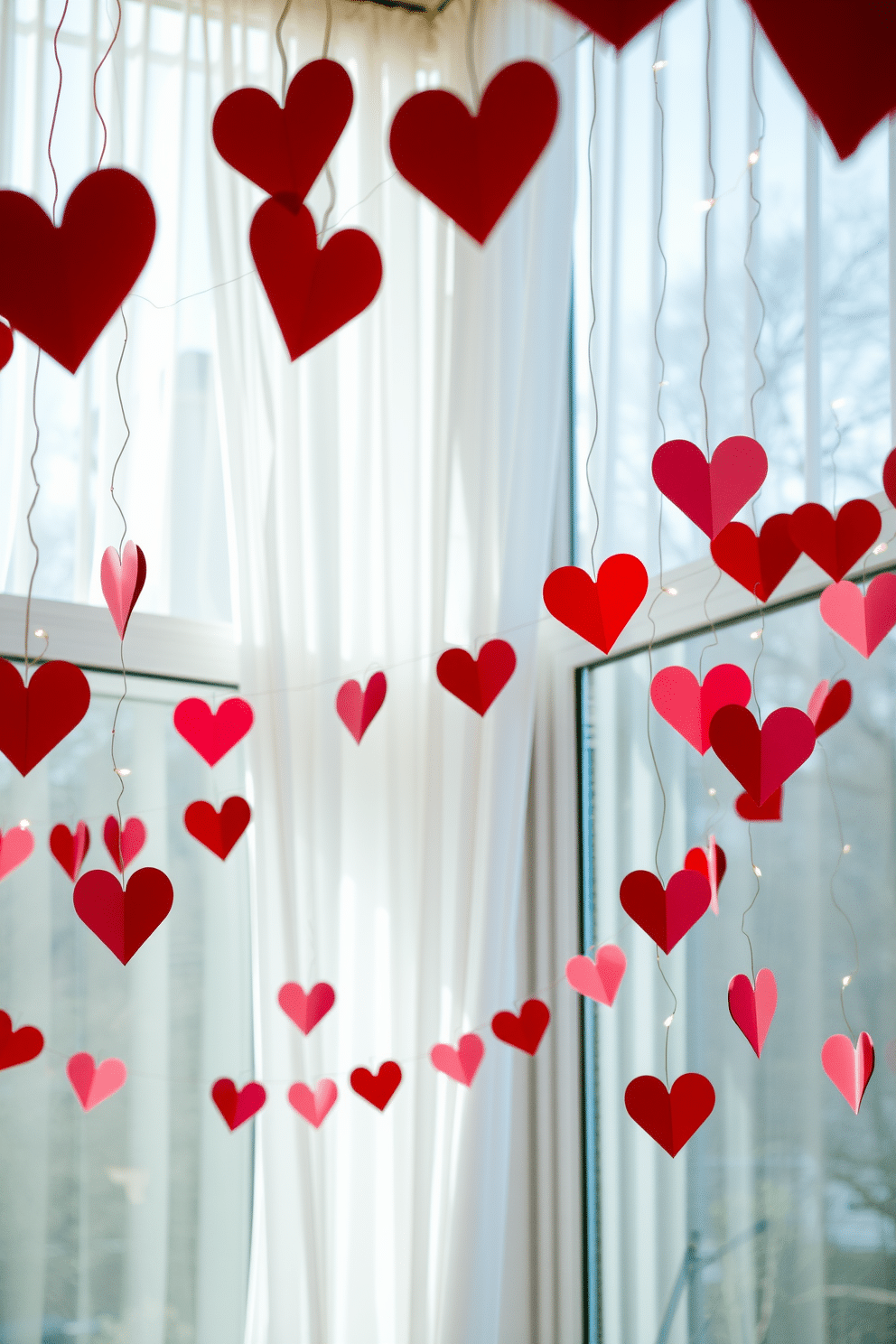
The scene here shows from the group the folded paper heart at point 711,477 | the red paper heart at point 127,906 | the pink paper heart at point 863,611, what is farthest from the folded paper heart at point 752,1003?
the red paper heart at point 127,906

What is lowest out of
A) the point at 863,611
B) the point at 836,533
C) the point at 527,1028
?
the point at 527,1028

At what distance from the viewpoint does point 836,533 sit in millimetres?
1544

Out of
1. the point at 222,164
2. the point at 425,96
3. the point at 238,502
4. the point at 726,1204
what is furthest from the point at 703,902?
the point at 222,164

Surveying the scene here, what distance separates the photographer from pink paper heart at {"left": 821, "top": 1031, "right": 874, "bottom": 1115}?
142 centimetres

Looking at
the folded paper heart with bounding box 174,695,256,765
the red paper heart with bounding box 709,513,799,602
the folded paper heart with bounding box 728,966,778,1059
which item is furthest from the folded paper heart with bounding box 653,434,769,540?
the folded paper heart with bounding box 174,695,256,765

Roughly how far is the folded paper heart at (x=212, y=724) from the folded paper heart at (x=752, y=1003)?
2.81 ft

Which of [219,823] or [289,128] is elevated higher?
A: [289,128]

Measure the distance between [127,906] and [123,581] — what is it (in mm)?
378

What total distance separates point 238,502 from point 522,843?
0.89 metres

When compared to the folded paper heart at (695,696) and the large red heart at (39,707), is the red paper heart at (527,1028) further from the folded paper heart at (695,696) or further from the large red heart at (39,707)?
the large red heart at (39,707)

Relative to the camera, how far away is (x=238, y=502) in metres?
2.40

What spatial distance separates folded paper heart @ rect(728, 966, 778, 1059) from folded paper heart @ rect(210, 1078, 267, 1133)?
82 centimetres

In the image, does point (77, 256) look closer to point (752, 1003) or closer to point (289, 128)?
point (289, 128)

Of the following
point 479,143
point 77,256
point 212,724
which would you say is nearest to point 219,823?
point 212,724
